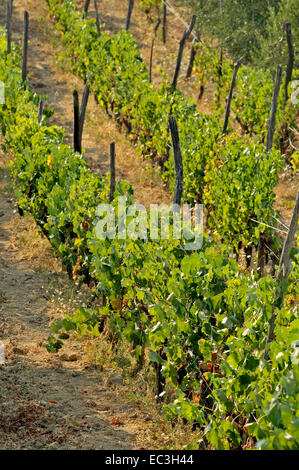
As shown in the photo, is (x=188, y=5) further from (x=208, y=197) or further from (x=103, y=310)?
(x=103, y=310)

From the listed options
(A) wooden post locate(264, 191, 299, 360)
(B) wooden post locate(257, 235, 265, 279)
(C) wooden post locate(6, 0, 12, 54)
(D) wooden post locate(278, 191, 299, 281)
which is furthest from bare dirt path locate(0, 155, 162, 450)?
(C) wooden post locate(6, 0, 12, 54)

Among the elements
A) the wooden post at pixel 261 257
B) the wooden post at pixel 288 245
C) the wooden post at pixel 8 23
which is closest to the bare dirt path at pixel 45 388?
the wooden post at pixel 288 245

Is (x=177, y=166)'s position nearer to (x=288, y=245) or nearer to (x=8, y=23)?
(x=288, y=245)

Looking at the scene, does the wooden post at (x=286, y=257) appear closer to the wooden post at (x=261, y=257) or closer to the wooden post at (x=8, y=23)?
the wooden post at (x=261, y=257)

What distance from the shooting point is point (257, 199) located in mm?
7930

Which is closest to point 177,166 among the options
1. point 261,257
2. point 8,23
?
point 261,257

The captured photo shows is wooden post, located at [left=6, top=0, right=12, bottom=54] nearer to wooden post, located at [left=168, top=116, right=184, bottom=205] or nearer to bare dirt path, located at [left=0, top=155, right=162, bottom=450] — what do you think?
bare dirt path, located at [left=0, top=155, right=162, bottom=450]

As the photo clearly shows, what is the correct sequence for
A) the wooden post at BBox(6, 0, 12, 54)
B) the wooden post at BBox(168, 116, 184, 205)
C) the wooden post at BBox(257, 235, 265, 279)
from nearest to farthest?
the wooden post at BBox(168, 116, 184, 205), the wooden post at BBox(257, 235, 265, 279), the wooden post at BBox(6, 0, 12, 54)

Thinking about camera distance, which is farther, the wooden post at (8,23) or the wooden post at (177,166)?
the wooden post at (8,23)

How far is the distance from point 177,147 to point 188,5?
13.0 meters

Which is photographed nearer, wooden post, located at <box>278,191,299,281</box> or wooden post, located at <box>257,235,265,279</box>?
wooden post, located at <box>278,191,299,281</box>

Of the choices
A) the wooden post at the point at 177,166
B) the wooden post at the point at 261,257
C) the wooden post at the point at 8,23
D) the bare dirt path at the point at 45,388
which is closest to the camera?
the bare dirt path at the point at 45,388

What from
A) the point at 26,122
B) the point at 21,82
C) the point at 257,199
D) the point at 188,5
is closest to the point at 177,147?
the point at 257,199

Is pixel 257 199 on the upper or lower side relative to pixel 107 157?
upper
